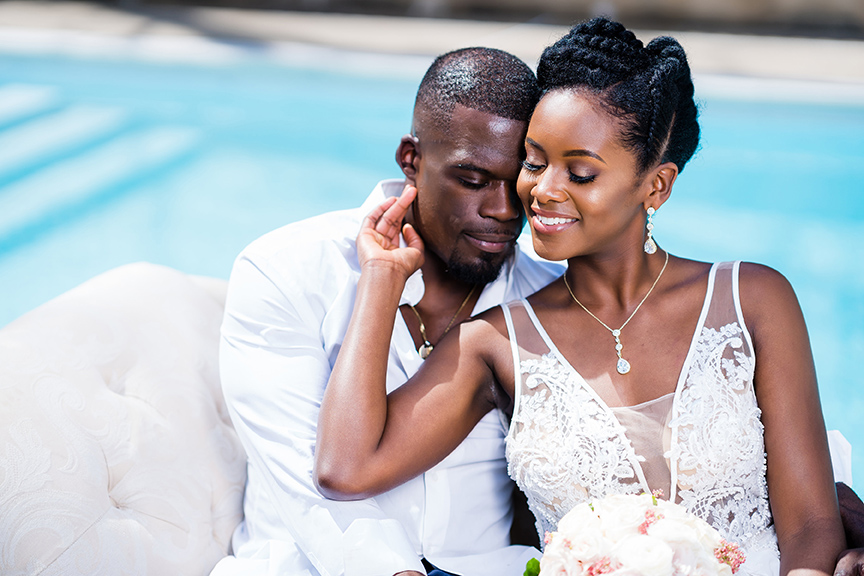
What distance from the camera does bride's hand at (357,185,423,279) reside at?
2314mm

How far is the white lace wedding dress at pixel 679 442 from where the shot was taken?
6.88ft

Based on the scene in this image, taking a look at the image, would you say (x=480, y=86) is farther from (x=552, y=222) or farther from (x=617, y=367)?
(x=617, y=367)

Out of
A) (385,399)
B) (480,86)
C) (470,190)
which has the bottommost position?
(385,399)

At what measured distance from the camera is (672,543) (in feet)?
4.52

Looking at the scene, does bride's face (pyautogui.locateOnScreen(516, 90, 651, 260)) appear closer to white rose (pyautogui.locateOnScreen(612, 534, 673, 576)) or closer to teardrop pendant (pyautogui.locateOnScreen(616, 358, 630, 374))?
teardrop pendant (pyautogui.locateOnScreen(616, 358, 630, 374))

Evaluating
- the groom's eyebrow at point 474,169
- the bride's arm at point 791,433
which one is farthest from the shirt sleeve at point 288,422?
the bride's arm at point 791,433

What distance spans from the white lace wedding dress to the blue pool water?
2.36 metres

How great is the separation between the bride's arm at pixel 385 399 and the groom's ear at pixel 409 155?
347 millimetres

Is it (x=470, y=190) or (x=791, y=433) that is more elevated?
(x=470, y=190)

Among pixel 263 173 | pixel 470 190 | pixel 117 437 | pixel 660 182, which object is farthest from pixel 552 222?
pixel 263 173

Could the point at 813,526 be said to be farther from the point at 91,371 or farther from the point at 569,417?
the point at 91,371

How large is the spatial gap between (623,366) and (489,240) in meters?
0.55

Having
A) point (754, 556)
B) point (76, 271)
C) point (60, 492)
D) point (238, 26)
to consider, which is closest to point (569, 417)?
point (754, 556)

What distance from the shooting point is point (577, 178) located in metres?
2.03
